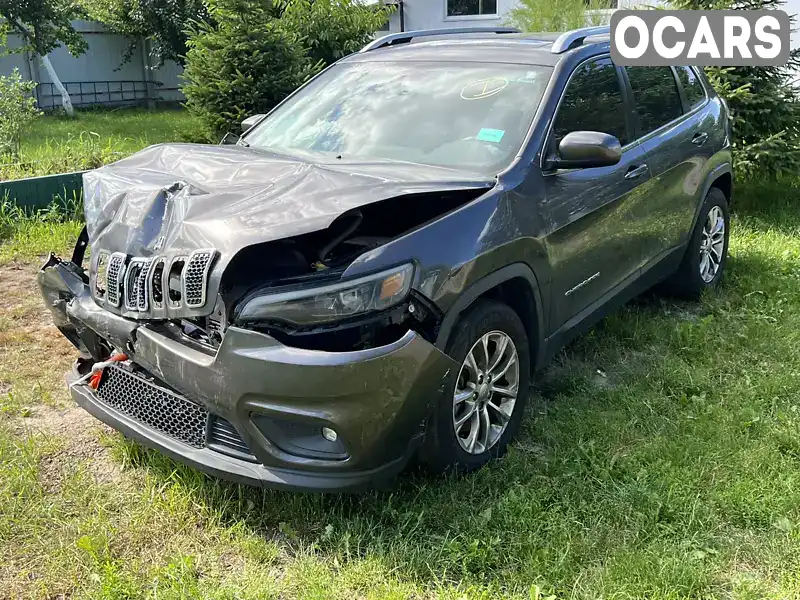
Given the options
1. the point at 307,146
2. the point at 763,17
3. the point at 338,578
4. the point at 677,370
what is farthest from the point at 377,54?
the point at 763,17

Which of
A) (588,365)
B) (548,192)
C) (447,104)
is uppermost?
(447,104)

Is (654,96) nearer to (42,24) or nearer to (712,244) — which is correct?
(712,244)

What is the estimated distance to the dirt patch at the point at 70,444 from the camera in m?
3.28

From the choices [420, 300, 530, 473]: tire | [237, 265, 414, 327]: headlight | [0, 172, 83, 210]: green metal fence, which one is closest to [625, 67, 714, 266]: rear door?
[420, 300, 530, 473]: tire

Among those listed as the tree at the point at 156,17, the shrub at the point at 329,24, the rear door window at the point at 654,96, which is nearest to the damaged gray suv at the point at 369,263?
the rear door window at the point at 654,96

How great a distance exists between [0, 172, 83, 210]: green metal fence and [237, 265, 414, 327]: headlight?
542 centimetres

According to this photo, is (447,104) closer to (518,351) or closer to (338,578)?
(518,351)

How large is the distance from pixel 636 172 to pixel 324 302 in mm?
2411

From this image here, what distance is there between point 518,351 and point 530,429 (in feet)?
1.70

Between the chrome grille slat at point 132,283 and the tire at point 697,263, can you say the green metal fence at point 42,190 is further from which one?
the tire at point 697,263

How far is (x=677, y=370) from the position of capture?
4.29 m

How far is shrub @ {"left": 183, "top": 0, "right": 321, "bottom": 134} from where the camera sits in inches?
317

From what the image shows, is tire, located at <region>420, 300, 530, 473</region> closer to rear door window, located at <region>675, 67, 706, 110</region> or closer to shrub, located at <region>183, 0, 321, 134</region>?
rear door window, located at <region>675, 67, 706, 110</region>

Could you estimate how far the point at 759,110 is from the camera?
7.87 metres
